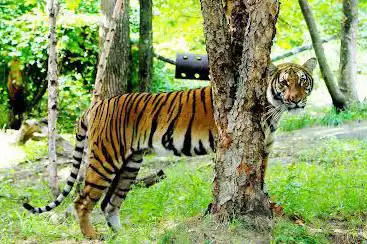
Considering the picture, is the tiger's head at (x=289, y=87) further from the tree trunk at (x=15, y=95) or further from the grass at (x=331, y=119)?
the tree trunk at (x=15, y=95)

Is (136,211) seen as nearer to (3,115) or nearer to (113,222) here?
(113,222)

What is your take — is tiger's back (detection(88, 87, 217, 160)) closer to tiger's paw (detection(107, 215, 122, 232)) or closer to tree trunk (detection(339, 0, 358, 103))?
tiger's paw (detection(107, 215, 122, 232))

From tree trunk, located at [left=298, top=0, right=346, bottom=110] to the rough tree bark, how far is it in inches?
302

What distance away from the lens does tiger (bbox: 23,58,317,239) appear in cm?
562

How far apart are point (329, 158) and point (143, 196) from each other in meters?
2.74

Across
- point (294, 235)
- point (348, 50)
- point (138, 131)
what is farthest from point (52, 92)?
point (348, 50)

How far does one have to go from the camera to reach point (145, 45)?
34.3 ft

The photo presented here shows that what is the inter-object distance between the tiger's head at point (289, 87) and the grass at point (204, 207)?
2.45 ft

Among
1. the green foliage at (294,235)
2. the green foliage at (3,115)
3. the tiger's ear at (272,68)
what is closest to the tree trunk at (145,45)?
the green foliage at (3,115)

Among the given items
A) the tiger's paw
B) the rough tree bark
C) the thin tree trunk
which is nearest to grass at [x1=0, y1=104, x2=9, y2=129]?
the thin tree trunk

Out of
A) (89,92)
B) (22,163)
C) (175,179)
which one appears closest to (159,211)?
(175,179)

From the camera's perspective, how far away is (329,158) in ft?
26.6

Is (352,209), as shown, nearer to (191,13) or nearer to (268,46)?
(268,46)

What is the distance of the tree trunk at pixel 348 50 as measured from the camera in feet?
41.6
